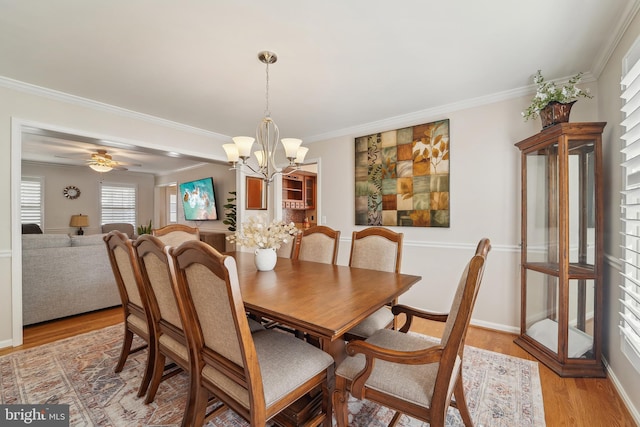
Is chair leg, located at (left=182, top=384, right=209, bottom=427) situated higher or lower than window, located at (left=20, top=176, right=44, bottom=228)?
lower

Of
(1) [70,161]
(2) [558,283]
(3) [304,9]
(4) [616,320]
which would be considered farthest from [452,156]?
(1) [70,161]

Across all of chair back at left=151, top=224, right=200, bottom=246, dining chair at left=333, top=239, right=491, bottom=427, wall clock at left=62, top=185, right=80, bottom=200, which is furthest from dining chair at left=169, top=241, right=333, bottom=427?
wall clock at left=62, top=185, right=80, bottom=200

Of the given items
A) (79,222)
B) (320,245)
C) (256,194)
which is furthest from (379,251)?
(79,222)

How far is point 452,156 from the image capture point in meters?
3.08

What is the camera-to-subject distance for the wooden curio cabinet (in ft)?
6.57

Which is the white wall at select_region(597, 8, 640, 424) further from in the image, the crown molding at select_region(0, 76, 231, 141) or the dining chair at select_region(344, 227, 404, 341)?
the crown molding at select_region(0, 76, 231, 141)

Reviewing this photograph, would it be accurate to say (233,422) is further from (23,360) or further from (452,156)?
(452,156)

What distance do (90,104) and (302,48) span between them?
251 centimetres

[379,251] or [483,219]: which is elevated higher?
[483,219]

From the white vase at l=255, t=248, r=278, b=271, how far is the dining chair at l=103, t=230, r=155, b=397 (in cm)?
76

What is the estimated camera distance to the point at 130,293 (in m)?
1.92

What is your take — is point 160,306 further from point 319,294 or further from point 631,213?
point 631,213

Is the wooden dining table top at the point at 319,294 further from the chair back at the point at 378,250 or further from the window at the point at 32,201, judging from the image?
the window at the point at 32,201

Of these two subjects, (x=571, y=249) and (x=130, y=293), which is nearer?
(x=130, y=293)
